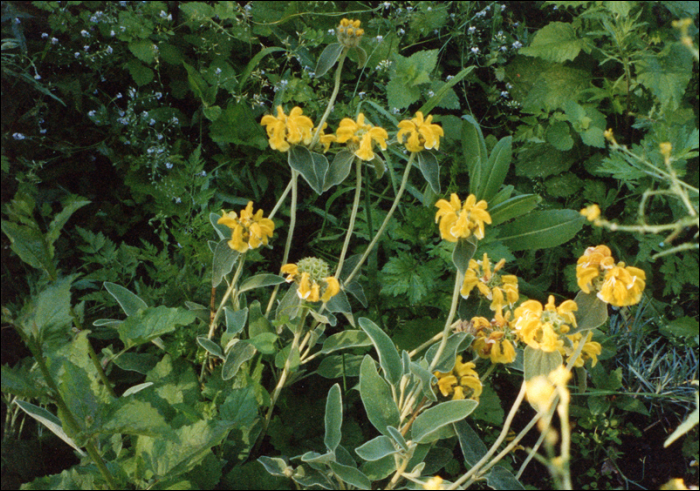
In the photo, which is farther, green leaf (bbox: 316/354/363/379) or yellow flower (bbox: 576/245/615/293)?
green leaf (bbox: 316/354/363/379)

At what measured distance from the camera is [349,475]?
3.97 feet

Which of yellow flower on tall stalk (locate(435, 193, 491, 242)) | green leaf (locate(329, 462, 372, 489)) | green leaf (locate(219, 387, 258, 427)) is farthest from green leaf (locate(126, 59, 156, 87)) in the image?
green leaf (locate(329, 462, 372, 489))

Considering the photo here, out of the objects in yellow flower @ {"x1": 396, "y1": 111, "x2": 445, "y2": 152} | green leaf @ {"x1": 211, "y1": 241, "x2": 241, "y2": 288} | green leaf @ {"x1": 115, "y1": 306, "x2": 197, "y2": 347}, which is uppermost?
yellow flower @ {"x1": 396, "y1": 111, "x2": 445, "y2": 152}

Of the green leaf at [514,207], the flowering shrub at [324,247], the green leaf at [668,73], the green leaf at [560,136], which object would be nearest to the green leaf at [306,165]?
the flowering shrub at [324,247]

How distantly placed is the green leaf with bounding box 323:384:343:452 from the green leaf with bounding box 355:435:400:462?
0.08 m

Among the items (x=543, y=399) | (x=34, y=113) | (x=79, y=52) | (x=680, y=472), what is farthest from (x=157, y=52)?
(x=680, y=472)

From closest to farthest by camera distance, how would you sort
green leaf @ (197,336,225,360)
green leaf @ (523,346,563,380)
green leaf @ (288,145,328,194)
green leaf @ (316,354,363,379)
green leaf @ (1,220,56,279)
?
green leaf @ (1,220,56,279) → green leaf @ (523,346,563,380) → green leaf @ (288,145,328,194) → green leaf @ (197,336,225,360) → green leaf @ (316,354,363,379)

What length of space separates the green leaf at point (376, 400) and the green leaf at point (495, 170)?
0.78 meters

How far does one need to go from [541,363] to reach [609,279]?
0.65ft

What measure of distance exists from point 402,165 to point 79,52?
1254 millimetres

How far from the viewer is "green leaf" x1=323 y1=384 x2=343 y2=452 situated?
1260 millimetres

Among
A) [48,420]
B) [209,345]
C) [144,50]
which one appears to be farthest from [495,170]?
[48,420]

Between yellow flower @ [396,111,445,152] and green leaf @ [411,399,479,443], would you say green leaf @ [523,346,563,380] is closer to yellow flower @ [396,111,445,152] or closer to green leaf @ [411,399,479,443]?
green leaf @ [411,399,479,443]

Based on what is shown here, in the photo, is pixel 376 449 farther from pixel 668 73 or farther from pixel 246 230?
pixel 668 73
